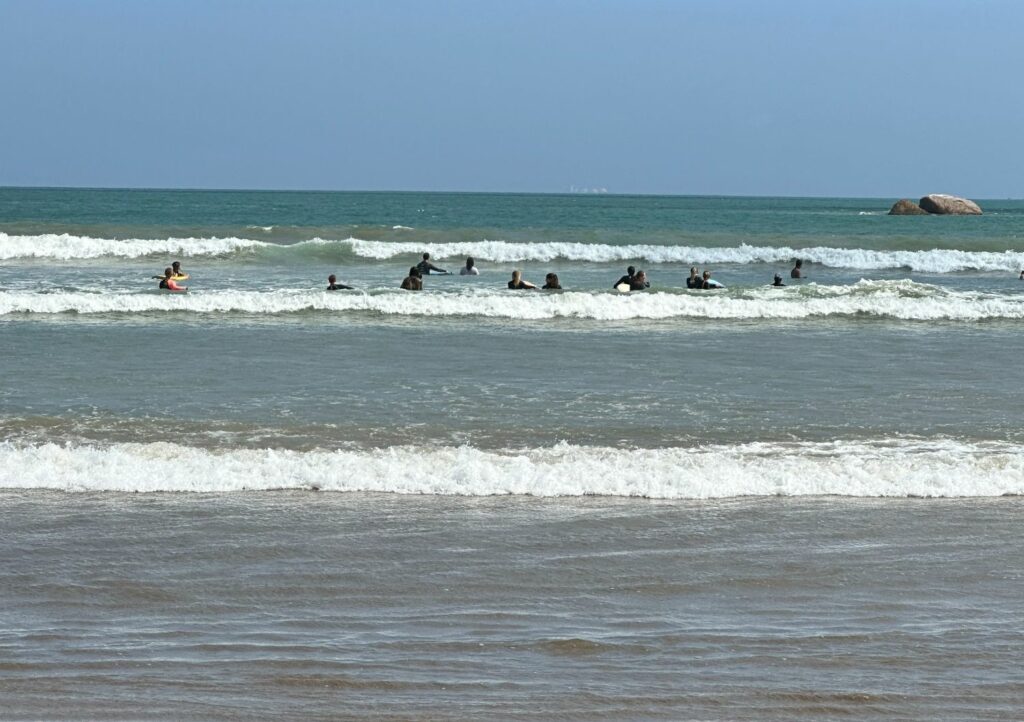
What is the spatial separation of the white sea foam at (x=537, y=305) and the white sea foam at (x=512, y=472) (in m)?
11.4

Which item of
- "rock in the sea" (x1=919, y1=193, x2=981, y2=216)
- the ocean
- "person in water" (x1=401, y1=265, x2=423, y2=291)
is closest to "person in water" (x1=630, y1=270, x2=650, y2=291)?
"person in water" (x1=401, y1=265, x2=423, y2=291)

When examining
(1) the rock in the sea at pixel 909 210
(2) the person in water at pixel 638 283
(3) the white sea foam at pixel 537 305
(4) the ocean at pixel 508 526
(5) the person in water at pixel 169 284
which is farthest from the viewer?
(1) the rock in the sea at pixel 909 210

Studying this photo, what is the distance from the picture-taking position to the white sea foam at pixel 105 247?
3378 cm

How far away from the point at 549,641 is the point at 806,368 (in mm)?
9818

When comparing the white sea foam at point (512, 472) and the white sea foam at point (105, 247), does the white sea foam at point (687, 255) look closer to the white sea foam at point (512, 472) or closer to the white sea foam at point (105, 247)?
the white sea foam at point (105, 247)

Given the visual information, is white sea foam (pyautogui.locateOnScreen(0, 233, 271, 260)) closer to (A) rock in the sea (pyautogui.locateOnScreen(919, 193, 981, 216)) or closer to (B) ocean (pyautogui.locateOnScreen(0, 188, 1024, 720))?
(B) ocean (pyautogui.locateOnScreen(0, 188, 1024, 720))

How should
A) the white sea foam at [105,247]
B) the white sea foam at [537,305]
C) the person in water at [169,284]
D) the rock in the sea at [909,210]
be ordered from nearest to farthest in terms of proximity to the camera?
the white sea foam at [537,305] < the person in water at [169,284] < the white sea foam at [105,247] < the rock in the sea at [909,210]

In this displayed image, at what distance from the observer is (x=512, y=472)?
847 centimetres

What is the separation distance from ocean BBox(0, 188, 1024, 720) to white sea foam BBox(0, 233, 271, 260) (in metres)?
17.3

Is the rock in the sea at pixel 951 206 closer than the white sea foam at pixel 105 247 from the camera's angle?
No

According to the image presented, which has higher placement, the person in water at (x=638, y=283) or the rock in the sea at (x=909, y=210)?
the rock in the sea at (x=909, y=210)

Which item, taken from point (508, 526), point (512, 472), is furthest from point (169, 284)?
point (508, 526)

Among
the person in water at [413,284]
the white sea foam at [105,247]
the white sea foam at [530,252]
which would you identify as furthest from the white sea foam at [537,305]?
the white sea foam at [530,252]

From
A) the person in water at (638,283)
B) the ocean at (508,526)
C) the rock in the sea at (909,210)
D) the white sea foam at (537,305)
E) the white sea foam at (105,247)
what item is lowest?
the ocean at (508,526)
